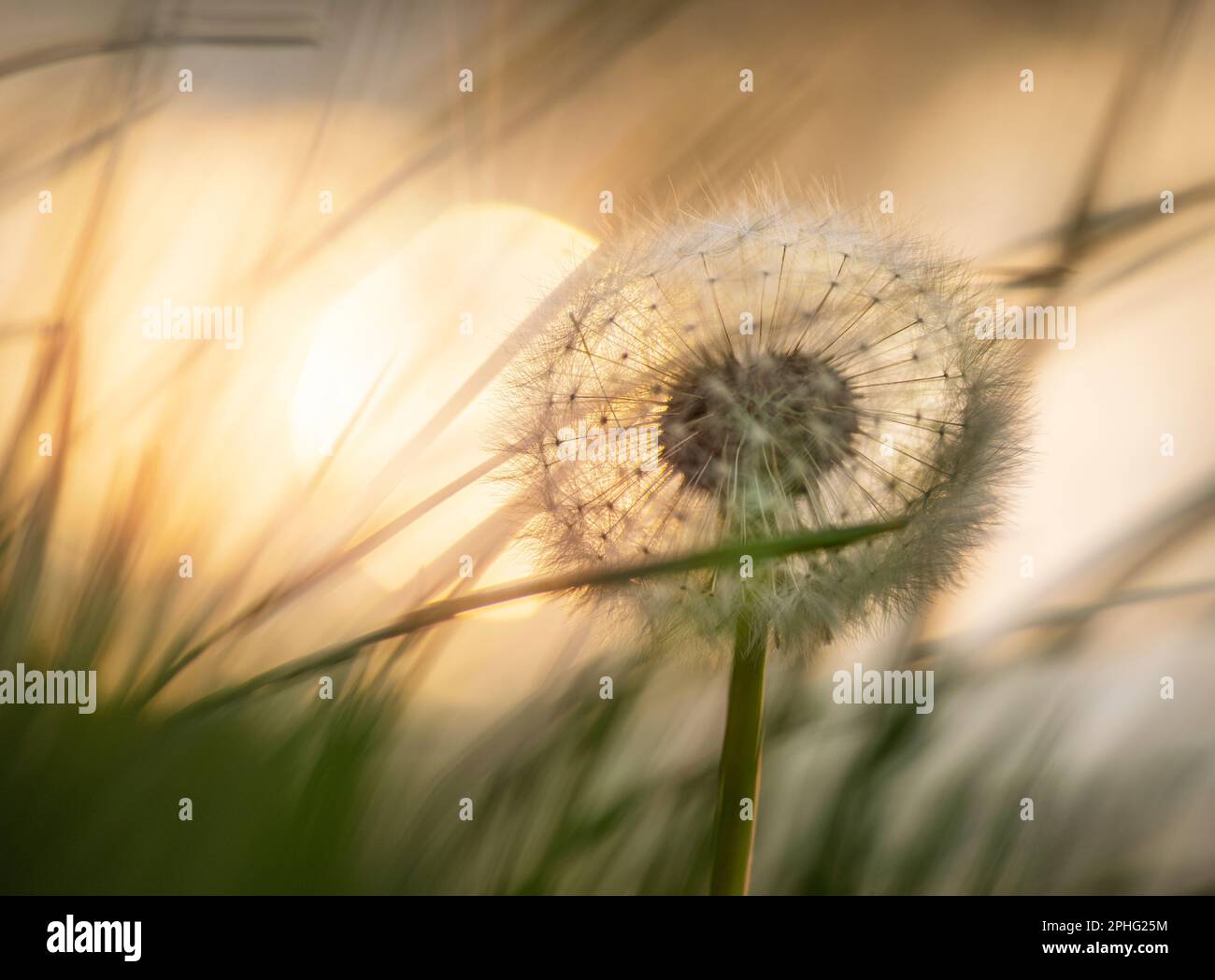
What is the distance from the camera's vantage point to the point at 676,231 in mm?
1221

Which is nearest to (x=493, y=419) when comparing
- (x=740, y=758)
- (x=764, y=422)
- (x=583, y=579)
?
(x=583, y=579)

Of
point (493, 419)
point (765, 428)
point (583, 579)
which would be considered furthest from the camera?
point (493, 419)

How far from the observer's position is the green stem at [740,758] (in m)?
1.04

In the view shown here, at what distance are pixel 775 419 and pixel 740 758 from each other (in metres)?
0.41

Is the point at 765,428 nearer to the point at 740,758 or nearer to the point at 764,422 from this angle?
the point at 764,422

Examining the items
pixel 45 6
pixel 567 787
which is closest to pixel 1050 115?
pixel 567 787

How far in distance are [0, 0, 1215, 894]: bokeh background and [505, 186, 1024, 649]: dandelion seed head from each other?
1.21 feet

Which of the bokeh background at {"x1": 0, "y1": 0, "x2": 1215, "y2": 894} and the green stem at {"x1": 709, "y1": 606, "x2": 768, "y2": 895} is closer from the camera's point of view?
the green stem at {"x1": 709, "y1": 606, "x2": 768, "y2": 895}

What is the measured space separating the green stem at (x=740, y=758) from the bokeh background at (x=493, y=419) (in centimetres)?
40

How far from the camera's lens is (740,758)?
1.04 meters

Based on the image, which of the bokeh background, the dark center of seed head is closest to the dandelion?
the dark center of seed head

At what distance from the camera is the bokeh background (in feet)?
4.90

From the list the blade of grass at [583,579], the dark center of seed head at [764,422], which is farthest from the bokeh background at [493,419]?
the dark center of seed head at [764,422]

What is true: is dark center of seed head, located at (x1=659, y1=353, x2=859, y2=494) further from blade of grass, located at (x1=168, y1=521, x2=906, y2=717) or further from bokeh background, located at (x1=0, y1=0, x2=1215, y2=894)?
bokeh background, located at (x1=0, y1=0, x2=1215, y2=894)
